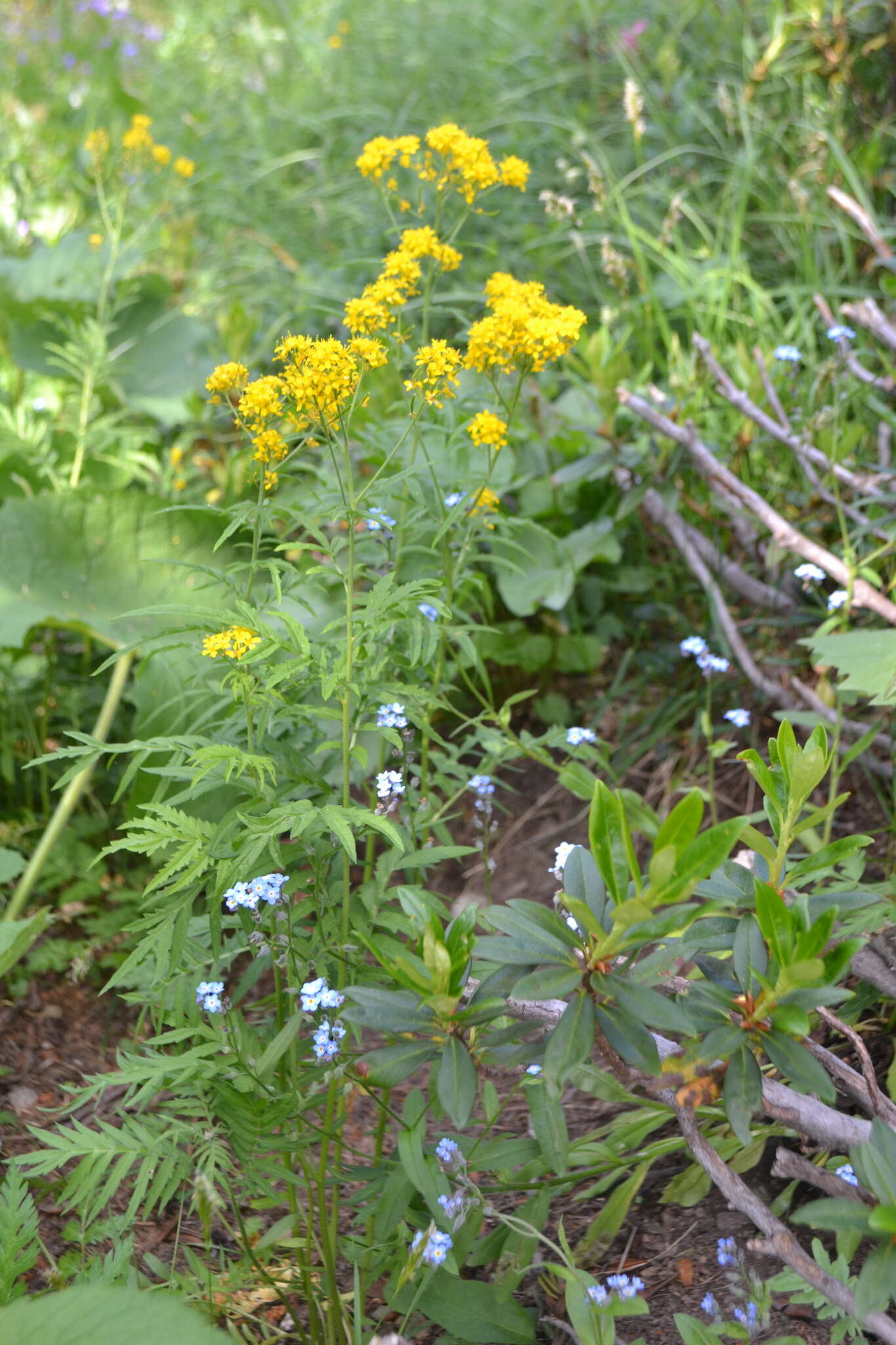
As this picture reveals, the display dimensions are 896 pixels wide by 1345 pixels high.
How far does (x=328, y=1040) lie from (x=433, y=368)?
748mm

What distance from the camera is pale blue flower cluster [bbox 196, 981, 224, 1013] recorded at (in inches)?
47.9

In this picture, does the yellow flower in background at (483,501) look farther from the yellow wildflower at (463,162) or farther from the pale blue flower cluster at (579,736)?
the yellow wildflower at (463,162)

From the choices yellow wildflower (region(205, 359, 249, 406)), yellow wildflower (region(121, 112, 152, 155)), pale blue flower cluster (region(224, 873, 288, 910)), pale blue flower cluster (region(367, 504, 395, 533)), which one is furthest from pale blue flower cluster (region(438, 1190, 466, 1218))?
yellow wildflower (region(121, 112, 152, 155))

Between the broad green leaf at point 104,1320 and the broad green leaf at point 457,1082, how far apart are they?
26 cm

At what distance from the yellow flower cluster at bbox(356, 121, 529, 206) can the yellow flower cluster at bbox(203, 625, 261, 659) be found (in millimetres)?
740

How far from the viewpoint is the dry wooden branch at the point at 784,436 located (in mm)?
2078

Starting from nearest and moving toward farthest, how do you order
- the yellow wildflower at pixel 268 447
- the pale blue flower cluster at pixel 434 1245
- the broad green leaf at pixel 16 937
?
the pale blue flower cluster at pixel 434 1245 < the yellow wildflower at pixel 268 447 < the broad green leaf at pixel 16 937

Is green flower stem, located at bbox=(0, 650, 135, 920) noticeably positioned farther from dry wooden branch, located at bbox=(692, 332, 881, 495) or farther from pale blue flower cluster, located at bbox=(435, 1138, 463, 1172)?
dry wooden branch, located at bbox=(692, 332, 881, 495)

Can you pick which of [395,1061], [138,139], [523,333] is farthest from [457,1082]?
[138,139]

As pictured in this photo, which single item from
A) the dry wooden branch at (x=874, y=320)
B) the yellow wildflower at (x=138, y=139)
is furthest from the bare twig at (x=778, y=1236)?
the yellow wildflower at (x=138, y=139)

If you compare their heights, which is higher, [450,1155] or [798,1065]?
[798,1065]

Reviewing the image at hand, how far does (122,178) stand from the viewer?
3316 mm

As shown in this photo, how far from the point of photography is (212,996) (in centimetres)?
124

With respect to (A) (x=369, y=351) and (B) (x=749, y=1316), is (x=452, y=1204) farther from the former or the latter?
(A) (x=369, y=351)
